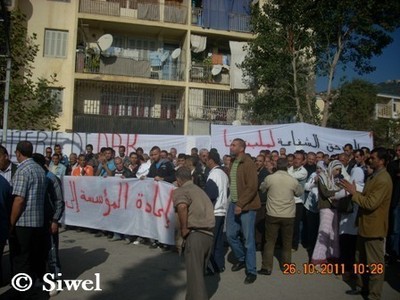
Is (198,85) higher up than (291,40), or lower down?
lower down

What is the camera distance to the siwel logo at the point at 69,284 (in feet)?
17.0

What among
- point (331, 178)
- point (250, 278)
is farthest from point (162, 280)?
point (331, 178)

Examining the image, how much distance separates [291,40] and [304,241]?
11.6 meters

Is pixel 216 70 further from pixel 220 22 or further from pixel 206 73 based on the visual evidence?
pixel 220 22

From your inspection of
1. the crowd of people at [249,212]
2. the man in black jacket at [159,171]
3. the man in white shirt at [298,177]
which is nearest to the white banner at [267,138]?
the crowd of people at [249,212]

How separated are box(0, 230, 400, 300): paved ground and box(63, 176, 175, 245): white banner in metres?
0.58

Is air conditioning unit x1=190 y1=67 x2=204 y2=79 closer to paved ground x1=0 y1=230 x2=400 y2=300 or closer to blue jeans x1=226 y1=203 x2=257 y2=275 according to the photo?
paved ground x1=0 y1=230 x2=400 y2=300

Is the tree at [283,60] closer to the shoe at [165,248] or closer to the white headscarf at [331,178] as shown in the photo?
the white headscarf at [331,178]

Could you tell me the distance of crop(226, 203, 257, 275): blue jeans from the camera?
5844mm

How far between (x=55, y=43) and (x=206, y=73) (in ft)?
28.3

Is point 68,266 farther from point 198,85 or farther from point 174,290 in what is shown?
point 198,85

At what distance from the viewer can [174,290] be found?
5391mm

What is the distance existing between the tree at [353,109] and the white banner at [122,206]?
69.7 feet

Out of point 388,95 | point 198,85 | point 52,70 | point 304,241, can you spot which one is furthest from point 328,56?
point 388,95
